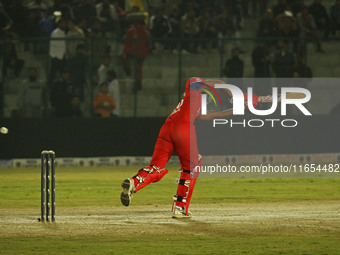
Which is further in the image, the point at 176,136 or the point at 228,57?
the point at 228,57

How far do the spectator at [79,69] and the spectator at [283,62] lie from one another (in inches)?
219

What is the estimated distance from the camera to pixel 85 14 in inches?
1024

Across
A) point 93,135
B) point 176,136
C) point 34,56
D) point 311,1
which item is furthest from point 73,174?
point 311,1

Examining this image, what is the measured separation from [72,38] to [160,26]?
11.8 feet

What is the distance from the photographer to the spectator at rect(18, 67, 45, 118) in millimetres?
23031

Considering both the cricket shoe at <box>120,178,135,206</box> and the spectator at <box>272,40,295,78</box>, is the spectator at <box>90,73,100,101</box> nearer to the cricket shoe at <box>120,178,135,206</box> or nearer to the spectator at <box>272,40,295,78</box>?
the spectator at <box>272,40,295,78</box>

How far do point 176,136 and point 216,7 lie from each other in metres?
15.6

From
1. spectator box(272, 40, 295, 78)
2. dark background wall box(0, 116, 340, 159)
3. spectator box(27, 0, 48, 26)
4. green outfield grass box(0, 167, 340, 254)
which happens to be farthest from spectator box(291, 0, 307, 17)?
spectator box(27, 0, 48, 26)

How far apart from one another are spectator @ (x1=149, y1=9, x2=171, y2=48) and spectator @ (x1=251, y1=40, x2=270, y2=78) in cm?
321

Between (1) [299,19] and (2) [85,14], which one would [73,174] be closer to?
(2) [85,14]

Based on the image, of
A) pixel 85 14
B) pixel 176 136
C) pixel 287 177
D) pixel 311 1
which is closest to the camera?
pixel 176 136

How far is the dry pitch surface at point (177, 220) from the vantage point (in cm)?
1210

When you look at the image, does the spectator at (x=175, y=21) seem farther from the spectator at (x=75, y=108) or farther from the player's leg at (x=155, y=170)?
the player's leg at (x=155, y=170)

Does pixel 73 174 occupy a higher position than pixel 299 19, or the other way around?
pixel 299 19
